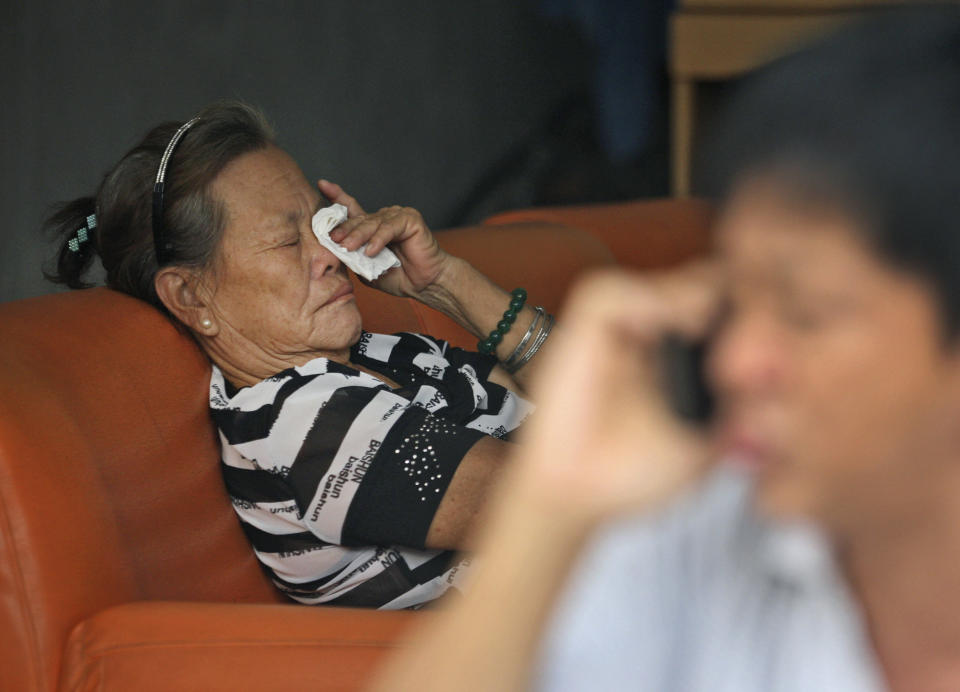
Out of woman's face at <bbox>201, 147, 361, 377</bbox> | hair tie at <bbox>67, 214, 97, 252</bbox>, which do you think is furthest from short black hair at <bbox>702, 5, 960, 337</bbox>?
hair tie at <bbox>67, 214, 97, 252</bbox>

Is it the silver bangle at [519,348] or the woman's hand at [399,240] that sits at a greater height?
the woman's hand at [399,240]

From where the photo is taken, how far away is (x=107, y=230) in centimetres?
153

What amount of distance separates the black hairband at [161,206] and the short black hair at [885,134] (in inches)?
44.2

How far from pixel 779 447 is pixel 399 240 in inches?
53.9

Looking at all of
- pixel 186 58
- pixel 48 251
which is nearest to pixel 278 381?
pixel 48 251

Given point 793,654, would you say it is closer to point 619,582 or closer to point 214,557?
point 619,582

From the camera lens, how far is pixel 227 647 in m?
1.08

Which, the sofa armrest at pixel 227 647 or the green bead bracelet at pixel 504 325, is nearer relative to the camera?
the sofa armrest at pixel 227 647

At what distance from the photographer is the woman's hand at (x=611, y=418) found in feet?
1.77

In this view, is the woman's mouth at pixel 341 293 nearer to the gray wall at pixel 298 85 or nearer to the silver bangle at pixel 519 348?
the silver bangle at pixel 519 348

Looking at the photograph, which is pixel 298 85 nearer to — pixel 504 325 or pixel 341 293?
pixel 504 325

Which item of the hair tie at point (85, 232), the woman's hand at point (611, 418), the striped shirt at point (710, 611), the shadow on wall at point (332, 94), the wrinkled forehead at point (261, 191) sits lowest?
the shadow on wall at point (332, 94)

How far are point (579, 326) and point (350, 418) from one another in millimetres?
830

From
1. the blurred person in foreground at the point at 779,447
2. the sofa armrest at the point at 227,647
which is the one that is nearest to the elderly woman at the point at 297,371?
the sofa armrest at the point at 227,647
